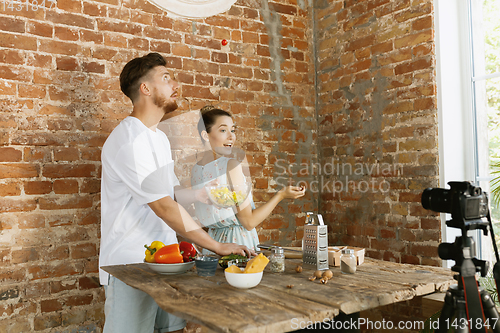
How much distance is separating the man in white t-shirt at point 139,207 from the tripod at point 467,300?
2.69ft

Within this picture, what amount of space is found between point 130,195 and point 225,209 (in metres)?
0.55

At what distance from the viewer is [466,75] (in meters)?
2.75

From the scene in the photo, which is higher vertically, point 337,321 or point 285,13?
point 285,13

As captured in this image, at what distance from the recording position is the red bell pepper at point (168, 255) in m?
1.74

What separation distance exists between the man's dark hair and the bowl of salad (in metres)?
0.78

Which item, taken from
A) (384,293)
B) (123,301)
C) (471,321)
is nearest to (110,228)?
(123,301)

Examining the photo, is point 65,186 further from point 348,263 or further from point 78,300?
point 348,263

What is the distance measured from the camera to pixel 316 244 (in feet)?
5.86

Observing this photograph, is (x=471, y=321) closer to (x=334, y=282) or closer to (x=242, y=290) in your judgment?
(x=334, y=282)

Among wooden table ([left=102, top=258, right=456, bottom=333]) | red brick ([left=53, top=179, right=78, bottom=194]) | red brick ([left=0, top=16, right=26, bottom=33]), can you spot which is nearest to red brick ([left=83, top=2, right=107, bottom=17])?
red brick ([left=0, top=16, right=26, bottom=33])

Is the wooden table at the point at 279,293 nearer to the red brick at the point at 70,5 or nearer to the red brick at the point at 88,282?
the red brick at the point at 88,282

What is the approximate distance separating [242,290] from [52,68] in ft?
6.05

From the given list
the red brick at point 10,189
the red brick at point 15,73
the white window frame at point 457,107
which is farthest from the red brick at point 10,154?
the white window frame at point 457,107

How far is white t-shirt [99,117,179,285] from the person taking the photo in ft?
6.53
